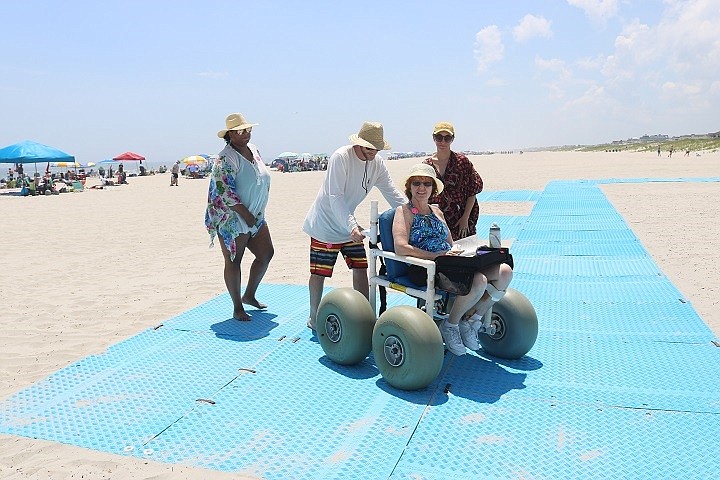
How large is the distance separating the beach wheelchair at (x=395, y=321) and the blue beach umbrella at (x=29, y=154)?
22.0 meters

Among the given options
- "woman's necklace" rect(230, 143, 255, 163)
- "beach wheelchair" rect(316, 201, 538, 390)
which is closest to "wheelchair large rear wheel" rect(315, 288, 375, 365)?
"beach wheelchair" rect(316, 201, 538, 390)

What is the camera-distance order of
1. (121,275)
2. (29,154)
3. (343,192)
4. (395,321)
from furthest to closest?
(29,154)
(121,275)
(343,192)
(395,321)

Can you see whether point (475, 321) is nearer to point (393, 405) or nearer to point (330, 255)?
point (393, 405)

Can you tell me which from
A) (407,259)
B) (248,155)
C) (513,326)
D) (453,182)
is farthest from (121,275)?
(513,326)

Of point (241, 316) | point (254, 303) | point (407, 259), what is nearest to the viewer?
point (407, 259)

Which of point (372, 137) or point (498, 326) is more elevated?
point (372, 137)

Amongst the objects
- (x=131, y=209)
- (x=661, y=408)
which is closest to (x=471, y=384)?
(x=661, y=408)

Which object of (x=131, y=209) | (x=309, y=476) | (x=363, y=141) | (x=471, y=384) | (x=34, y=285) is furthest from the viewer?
(x=131, y=209)

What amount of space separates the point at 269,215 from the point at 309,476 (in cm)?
1090

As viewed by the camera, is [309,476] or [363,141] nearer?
[309,476]

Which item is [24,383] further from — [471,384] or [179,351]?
[471,384]

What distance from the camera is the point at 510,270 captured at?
143 inches

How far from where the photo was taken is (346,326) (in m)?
3.79

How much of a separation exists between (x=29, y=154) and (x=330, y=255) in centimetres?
2174
